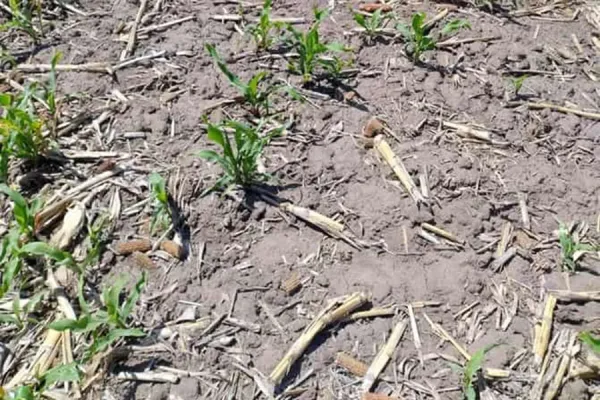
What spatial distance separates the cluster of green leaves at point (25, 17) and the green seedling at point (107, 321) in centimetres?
159

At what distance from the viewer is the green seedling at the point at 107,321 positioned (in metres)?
2.00

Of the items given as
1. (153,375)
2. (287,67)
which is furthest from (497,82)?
(153,375)

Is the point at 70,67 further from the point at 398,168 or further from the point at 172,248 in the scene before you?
the point at 398,168

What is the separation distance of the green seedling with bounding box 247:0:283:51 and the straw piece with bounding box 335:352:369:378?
5.41 ft

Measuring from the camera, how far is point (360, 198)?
2.53 m

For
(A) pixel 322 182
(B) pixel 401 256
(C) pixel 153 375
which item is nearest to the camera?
(C) pixel 153 375

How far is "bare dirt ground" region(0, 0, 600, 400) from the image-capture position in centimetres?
209

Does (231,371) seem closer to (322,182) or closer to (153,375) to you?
(153,375)

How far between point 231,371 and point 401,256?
79 centimetres

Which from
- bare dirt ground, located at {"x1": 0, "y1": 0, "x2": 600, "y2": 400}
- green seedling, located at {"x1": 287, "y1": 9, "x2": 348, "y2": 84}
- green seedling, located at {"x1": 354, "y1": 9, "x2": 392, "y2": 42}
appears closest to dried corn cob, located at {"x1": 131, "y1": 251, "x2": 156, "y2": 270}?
bare dirt ground, located at {"x1": 0, "y1": 0, "x2": 600, "y2": 400}

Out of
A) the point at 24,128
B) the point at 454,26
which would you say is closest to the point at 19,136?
the point at 24,128

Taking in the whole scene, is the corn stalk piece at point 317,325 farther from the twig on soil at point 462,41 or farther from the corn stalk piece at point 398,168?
the twig on soil at point 462,41

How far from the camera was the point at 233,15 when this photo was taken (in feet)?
10.7

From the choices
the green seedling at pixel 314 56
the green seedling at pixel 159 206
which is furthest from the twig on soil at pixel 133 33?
the green seedling at pixel 159 206
